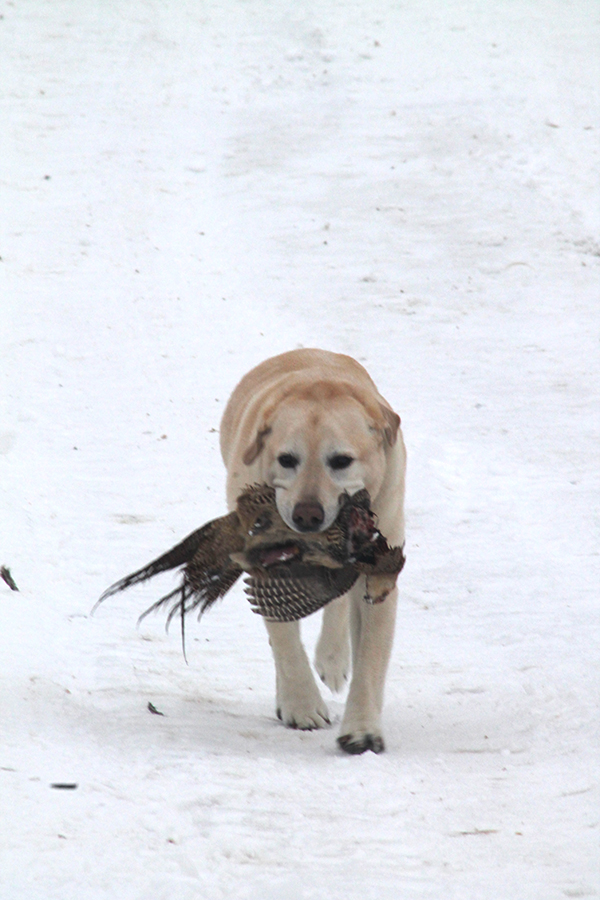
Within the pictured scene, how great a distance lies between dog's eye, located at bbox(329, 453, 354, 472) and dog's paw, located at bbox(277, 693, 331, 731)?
0.89 m

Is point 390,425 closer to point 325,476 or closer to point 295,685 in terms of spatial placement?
point 325,476

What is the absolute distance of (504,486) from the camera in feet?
21.8

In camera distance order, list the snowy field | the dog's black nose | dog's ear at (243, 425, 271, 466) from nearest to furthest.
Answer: the snowy field → the dog's black nose → dog's ear at (243, 425, 271, 466)

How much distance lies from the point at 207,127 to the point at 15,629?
8.39 metres

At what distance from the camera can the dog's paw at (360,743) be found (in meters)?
3.45

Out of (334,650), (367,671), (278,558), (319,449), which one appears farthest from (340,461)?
(334,650)

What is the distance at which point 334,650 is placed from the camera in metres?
4.50

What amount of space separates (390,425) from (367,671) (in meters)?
0.87

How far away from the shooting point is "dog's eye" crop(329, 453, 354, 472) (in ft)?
11.6

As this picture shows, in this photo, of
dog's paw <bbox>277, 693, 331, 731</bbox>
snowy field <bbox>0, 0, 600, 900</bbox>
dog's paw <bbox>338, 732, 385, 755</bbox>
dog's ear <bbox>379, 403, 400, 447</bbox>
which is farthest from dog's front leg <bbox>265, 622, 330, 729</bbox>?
dog's ear <bbox>379, 403, 400, 447</bbox>

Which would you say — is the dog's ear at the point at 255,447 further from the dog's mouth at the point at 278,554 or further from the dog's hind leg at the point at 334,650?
the dog's hind leg at the point at 334,650

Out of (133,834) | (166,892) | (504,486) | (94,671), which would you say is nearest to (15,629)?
(94,671)

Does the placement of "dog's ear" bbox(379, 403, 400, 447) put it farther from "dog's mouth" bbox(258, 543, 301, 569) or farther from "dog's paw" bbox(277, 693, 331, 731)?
"dog's paw" bbox(277, 693, 331, 731)

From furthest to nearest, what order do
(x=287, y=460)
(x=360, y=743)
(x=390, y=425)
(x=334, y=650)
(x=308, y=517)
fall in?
(x=334, y=650) < (x=390, y=425) < (x=287, y=460) < (x=360, y=743) < (x=308, y=517)
